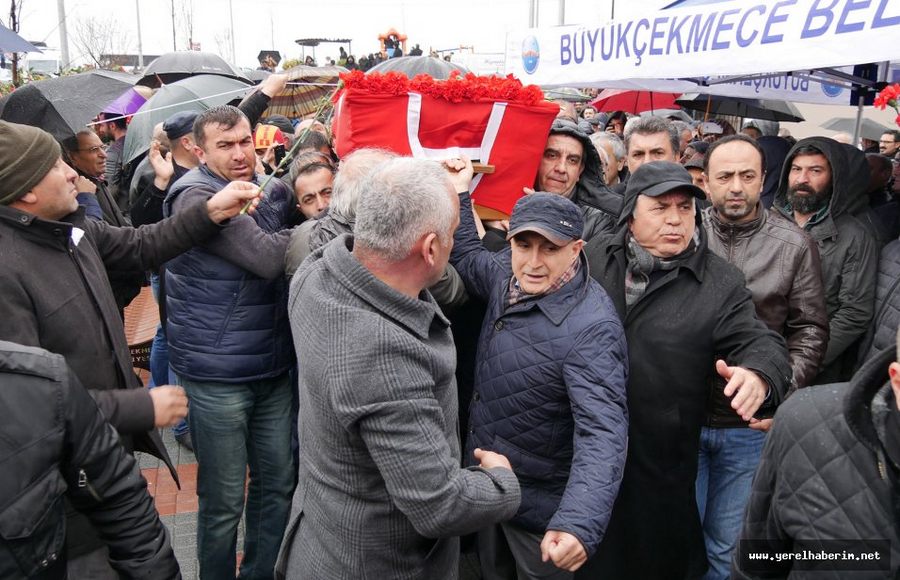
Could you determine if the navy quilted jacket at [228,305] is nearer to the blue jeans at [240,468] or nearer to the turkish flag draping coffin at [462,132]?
the blue jeans at [240,468]

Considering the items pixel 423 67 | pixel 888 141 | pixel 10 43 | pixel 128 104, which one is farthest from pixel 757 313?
pixel 888 141

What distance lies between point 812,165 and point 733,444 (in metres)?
1.79

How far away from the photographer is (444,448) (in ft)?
6.15

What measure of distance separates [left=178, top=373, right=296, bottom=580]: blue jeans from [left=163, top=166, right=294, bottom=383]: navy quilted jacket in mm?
114

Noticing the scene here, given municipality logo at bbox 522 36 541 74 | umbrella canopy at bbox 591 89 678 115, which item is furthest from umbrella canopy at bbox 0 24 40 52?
umbrella canopy at bbox 591 89 678 115

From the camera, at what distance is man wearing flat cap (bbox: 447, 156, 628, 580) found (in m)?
2.43

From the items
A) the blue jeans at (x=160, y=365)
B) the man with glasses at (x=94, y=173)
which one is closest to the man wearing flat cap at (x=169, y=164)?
the man with glasses at (x=94, y=173)

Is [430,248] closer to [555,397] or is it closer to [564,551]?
[555,397]

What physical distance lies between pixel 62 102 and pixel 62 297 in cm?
261

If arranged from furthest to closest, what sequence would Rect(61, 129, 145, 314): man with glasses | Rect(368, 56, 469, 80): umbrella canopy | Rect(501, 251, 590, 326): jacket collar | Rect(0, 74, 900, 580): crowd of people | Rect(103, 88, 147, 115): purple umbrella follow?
Rect(103, 88, 147, 115): purple umbrella
Rect(368, 56, 469, 80): umbrella canopy
Rect(61, 129, 145, 314): man with glasses
Rect(501, 251, 590, 326): jacket collar
Rect(0, 74, 900, 580): crowd of people

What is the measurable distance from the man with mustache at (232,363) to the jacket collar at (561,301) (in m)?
1.24

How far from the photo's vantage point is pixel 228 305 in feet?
10.7

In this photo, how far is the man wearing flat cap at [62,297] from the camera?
2.26 meters

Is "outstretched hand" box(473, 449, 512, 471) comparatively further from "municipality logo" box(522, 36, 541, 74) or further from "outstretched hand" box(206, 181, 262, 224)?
"municipality logo" box(522, 36, 541, 74)
